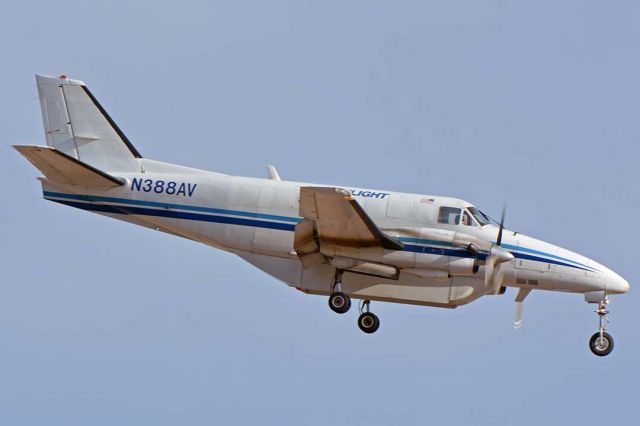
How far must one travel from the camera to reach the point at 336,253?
2902cm

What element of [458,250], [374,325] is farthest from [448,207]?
[374,325]

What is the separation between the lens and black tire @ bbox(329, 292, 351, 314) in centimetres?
2880

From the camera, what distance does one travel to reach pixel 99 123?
3219 cm

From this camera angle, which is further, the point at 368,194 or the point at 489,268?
the point at 368,194

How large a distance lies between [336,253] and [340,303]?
125 centimetres

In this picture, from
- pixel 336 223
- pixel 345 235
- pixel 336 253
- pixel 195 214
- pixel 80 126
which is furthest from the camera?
pixel 80 126

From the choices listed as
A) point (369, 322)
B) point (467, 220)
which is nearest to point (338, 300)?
point (369, 322)

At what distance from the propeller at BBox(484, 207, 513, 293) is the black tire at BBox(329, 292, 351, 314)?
3452 mm

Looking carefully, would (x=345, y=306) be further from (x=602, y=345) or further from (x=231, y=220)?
(x=602, y=345)

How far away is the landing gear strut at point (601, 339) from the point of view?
28.9 metres

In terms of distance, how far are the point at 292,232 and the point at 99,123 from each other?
264 inches

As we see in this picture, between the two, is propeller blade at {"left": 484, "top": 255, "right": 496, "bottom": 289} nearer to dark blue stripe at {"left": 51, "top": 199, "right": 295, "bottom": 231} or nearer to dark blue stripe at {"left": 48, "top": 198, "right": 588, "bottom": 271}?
dark blue stripe at {"left": 48, "top": 198, "right": 588, "bottom": 271}

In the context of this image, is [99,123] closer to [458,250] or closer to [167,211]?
[167,211]

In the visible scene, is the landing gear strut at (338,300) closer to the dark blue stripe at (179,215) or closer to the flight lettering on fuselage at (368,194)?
the dark blue stripe at (179,215)
